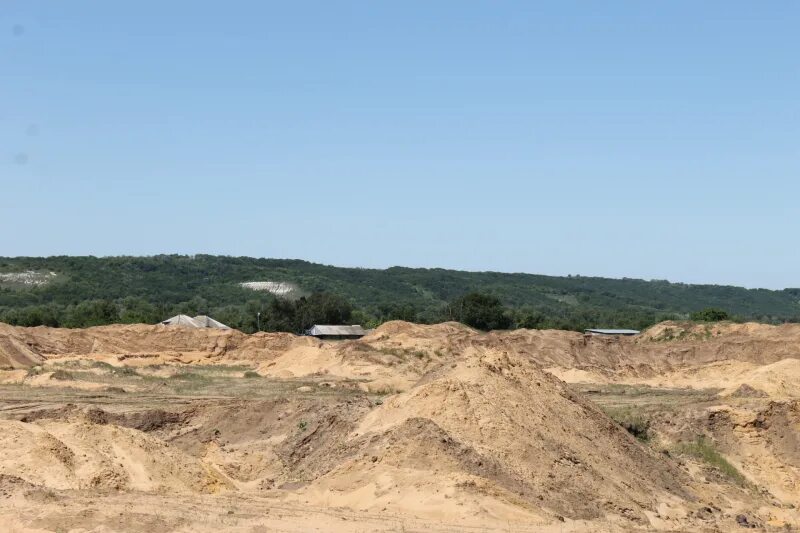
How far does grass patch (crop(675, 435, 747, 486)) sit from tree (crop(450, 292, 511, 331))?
5637cm

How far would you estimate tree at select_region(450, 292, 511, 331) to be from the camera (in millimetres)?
88375

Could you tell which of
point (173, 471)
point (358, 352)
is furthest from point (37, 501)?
point (358, 352)

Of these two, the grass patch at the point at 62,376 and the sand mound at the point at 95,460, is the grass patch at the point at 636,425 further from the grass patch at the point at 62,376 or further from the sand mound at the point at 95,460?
the grass patch at the point at 62,376

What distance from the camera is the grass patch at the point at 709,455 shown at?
95.5 feet

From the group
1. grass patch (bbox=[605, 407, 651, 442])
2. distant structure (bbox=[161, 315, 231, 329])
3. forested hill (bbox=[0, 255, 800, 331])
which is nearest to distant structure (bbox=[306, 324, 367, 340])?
distant structure (bbox=[161, 315, 231, 329])

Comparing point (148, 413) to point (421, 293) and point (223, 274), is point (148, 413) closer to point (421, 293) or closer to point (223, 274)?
point (223, 274)

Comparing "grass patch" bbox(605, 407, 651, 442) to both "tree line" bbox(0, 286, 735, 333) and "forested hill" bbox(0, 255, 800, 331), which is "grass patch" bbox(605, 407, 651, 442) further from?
→ "forested hill" bbox(0, 255, 800, 331)

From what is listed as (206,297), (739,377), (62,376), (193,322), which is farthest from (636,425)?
(206,297)

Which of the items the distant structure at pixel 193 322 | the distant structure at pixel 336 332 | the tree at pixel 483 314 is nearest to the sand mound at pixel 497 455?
the distant structure at pixel 336 332

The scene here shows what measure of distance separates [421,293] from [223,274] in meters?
38.6

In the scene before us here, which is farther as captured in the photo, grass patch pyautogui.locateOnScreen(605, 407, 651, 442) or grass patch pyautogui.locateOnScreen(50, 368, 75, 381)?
grass patch pyautogui.locateOnScreen(50, 368, 75, 381)

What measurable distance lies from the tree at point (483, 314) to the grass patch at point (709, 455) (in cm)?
5637

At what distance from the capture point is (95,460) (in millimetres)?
23516

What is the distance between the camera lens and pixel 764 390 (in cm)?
4222
